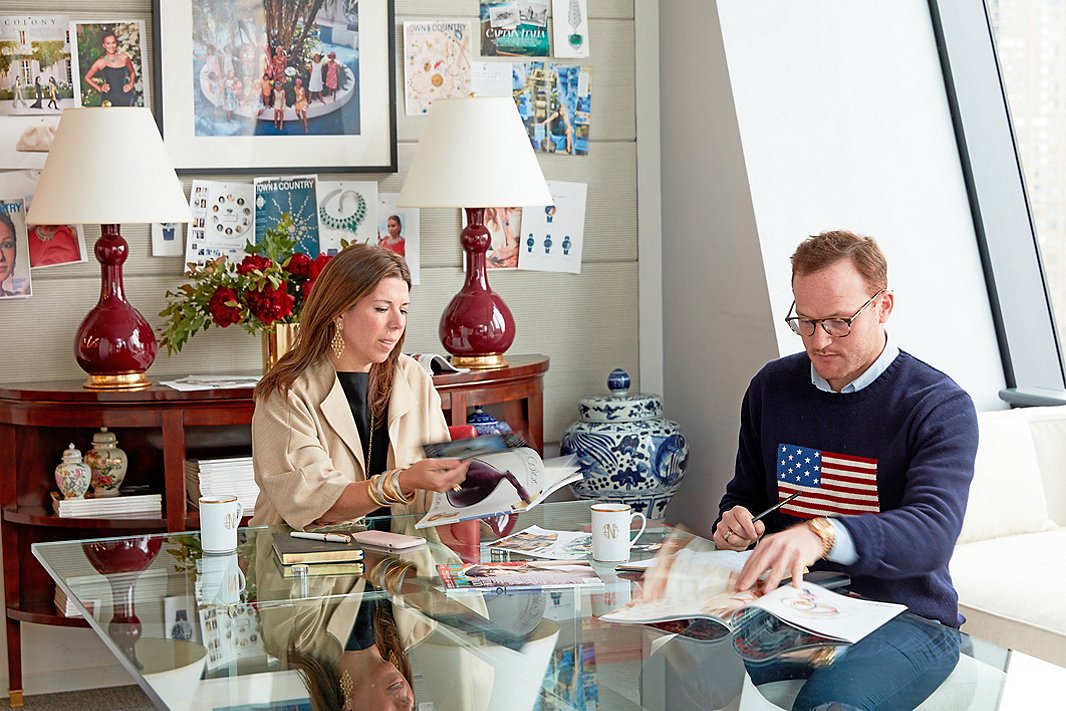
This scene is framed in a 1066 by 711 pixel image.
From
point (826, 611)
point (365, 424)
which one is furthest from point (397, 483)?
point (826, 611)

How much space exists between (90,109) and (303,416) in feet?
4.15

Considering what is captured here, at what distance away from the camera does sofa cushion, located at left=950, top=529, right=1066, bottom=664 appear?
2.78 metres

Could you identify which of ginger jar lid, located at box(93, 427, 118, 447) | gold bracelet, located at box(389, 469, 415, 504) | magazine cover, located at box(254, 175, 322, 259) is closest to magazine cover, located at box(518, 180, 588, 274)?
magazine cover, located at box(254, 175, 322, 259)

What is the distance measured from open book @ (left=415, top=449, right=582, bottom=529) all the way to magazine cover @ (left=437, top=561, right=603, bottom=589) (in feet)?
0.70

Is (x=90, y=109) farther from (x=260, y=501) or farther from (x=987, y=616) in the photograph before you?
(x=987, y=616)

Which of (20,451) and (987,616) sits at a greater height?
(20,451)

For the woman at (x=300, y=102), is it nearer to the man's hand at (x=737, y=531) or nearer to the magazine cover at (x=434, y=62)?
the magazine cover at (x=434, y=62)

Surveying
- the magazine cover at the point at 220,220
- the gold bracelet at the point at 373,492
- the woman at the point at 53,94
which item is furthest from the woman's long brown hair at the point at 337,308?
the woman at the point at 53,94

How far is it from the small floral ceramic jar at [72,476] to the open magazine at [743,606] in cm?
195

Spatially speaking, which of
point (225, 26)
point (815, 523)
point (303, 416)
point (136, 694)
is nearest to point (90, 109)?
point (225, 26)

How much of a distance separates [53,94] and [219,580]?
6.95ft

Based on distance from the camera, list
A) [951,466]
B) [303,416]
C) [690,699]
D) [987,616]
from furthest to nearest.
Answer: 1. [987,616]
2. [303,416]
3. [951,466]
4. [690,699]

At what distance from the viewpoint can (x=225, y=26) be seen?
3.78m

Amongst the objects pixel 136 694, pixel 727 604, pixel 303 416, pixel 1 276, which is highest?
pixel 1 276
